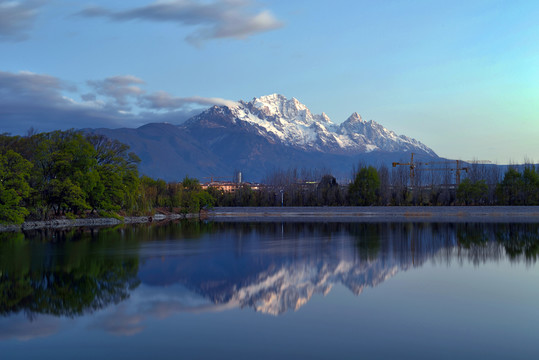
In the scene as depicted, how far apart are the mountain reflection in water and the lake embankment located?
33.5 m

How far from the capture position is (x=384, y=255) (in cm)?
2158

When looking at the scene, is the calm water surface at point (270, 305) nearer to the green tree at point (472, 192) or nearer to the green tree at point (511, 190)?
the green tree at point (472, 192)

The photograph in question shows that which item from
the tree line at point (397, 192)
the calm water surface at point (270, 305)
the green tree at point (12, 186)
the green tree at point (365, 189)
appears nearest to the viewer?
the calm water surface at point (270, 305)

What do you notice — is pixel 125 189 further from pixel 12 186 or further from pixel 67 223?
pixel 12 186

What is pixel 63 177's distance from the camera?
48.9m

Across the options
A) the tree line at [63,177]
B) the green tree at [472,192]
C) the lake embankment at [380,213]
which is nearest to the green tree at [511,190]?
the green tree at [472,192]

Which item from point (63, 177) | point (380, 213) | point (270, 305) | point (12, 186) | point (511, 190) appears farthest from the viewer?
point (511, 190)

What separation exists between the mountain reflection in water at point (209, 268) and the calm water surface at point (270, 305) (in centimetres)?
7

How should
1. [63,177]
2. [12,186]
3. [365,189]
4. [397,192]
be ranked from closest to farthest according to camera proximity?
1. [12,186]
2. [63,177]
3. [365,189]
4. [397,192]

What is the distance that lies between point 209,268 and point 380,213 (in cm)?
5864

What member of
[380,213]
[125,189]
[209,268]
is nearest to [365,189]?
[380,213]

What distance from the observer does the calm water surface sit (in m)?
9.10

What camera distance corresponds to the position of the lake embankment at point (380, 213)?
209ft

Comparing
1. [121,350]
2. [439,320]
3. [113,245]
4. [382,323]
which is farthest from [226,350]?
[113,245]
